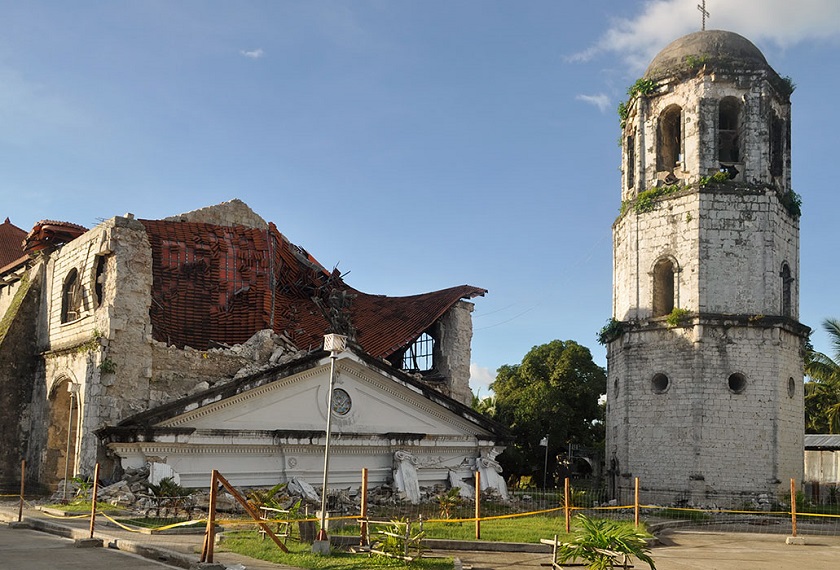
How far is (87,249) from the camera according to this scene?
70.5 feet

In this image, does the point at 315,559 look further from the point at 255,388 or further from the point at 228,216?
the point at 228,216

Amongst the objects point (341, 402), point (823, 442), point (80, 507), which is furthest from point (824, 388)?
point (80, 507)

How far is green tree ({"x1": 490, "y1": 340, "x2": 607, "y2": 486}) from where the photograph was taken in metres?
41.5

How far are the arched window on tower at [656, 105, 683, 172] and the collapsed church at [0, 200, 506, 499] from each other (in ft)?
31.0

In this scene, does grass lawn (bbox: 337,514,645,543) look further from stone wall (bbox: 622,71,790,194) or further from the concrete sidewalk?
stone wall (bbox: 622,71,790,194)

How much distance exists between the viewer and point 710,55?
29953mm

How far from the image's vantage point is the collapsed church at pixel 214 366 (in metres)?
19.6

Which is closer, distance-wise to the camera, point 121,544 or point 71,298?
point 121,544

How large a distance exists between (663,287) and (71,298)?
63.9ft

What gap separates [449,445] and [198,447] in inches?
302

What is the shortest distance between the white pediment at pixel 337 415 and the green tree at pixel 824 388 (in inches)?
938

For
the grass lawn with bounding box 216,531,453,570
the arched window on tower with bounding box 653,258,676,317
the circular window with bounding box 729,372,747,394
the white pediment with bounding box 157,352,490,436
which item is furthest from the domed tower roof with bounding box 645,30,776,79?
the grass lawn with bounding box 216,531,453,570

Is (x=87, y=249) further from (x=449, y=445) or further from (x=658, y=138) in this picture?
(x=658, y=138)

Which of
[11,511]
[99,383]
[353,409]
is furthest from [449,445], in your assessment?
[11,511]
